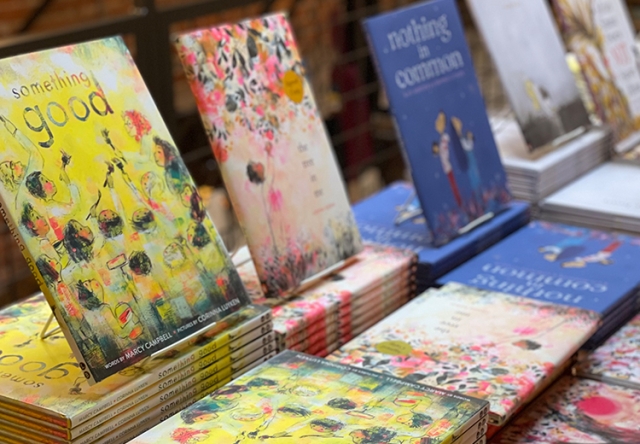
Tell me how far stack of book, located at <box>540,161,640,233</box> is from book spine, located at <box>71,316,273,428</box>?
113 centimetres

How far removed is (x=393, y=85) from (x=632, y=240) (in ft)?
2.25

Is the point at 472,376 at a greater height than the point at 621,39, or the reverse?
the point at 621,39

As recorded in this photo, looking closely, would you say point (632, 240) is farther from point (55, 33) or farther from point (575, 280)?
point (55, 33)

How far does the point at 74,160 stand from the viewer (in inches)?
52.0

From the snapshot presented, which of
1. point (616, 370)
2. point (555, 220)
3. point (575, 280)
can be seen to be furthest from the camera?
point (555, 220)

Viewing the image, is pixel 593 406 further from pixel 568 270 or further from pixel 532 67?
pixel 532 67

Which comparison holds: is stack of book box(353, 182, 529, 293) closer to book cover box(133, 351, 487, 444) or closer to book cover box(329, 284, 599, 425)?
book cover box(329, 284, 599, 425)

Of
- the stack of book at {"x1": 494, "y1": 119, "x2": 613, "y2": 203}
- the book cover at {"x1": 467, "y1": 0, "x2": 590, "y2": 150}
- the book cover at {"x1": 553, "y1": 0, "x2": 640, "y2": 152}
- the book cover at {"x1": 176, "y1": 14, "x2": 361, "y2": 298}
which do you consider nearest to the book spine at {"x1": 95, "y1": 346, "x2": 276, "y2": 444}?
the book cover at {"x1": 176, "y1": 14, "x2": 361, "y2": 298}

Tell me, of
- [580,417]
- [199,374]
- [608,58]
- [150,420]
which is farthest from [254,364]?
[608,58]

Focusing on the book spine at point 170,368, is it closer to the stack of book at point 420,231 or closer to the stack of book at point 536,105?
the stack of book at point 420,231

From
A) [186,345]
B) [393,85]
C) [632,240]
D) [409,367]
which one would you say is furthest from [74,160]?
[632,240]

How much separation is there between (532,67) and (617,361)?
3.43 feet

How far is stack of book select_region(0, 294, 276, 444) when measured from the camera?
1.21 metres

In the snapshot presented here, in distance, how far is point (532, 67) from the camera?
2.50 meters
